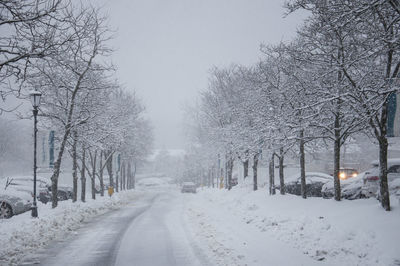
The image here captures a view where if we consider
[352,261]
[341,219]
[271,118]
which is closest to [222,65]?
[271,118]

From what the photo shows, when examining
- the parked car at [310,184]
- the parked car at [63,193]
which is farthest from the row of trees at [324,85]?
the parked car at [63,193]

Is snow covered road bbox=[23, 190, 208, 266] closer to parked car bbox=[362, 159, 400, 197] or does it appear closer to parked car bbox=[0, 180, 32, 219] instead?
parked car bbox=[0, 180, 32, 219]

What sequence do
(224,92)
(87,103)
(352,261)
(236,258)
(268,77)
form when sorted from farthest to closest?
(224,92), (87,103), (268,77), (236,258), (352,261)

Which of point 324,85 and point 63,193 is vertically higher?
point 324,85

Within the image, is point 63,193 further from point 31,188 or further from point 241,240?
point 241,240

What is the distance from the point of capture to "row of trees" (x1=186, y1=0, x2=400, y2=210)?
305 inches

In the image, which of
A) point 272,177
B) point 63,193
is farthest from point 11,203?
point 272,177

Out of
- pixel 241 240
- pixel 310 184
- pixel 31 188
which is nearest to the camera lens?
pixel 241 240

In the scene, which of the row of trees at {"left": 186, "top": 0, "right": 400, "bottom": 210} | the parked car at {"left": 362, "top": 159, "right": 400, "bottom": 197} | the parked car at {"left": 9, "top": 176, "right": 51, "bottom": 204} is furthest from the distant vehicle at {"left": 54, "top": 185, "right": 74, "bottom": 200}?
the parked car at {"left": 362, "top": 159, "right": 400, "bottom": 197}

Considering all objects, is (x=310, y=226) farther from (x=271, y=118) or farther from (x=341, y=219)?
(x=271, y=118)

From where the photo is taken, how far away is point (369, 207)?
353 inches

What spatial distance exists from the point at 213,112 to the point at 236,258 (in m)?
23.4

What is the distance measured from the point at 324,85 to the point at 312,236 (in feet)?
17.0

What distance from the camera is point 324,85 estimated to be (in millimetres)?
11016
